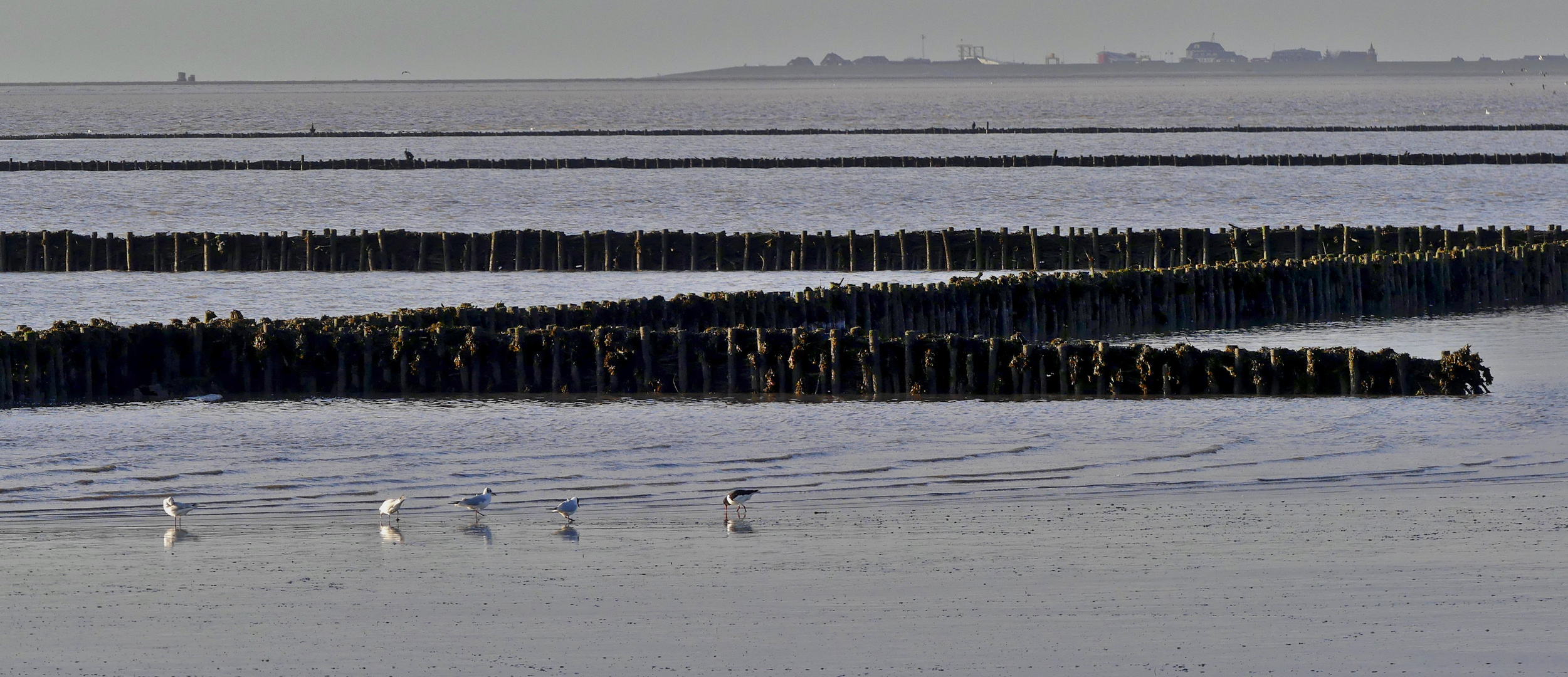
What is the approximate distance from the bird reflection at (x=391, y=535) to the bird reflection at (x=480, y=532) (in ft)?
1.60

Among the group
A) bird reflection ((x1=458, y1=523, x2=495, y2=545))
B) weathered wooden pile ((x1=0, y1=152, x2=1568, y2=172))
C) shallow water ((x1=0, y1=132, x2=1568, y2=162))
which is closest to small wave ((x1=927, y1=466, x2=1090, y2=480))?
bird reflection ((x1=458, y1=523, x2=495, y2=545))

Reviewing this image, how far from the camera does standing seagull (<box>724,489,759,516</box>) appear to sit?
16.2 meters

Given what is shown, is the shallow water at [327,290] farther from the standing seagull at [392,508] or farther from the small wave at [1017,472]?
the standing seagull at [392,508]

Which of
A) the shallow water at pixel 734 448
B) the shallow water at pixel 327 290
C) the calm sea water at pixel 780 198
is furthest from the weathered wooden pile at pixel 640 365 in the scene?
the calm sea water at pixel 780 198

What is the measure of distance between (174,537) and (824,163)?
9489 cm

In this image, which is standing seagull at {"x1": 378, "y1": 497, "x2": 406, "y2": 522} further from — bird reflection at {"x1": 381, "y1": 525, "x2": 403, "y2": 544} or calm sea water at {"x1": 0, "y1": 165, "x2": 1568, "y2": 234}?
calm sea water at {"x1": 0, "y1": 165, "x2": 1568, "y2": 234}

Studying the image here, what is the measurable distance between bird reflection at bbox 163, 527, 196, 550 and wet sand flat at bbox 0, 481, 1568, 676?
0.41ft

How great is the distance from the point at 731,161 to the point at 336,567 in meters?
97.9

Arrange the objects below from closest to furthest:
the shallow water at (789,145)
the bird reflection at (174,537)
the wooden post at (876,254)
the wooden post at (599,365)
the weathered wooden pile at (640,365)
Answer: the bird reflection at (174,537) → the weathered wooden pile at (640,365) → the wooden post at (599,365) → the wooden post at (876,254) → the shallow water at (789,145)

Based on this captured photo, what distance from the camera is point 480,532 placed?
15727 mm

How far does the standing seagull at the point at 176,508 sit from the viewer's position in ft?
52.1

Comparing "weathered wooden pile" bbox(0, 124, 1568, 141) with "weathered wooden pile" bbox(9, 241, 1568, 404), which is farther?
"weathered wooden pile" bbox(0, 124, 1568, 141)

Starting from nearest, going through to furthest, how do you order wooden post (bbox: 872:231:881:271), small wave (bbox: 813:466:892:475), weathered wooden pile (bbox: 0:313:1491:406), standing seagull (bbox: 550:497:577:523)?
standing seagull (bbox: 550:497:577:523) → small wave (bbox: 813:466:892:475) → weathered wooden pile (bbox: 0:313:1491:406) → wooden post (bbox: 872:231:881:271)

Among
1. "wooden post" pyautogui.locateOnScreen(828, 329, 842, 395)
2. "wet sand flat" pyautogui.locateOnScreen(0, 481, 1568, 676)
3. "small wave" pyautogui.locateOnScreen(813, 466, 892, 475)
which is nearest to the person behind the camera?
"wet sand flat" pyautogui.locateOnScreen(0, 481, 1568, 676)
